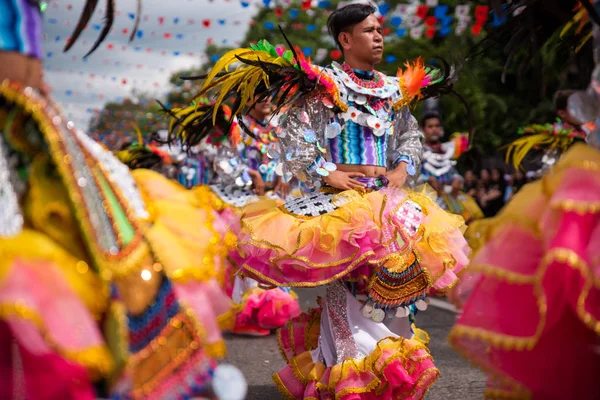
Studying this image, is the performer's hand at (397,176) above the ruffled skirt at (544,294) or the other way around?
the other way around

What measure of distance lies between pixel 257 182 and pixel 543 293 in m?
6.08

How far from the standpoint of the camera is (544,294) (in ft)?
7.04

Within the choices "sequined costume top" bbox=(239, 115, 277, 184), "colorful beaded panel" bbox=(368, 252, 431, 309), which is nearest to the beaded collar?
"colorful beaded panel" bbox=(368, 252, 431, 309)

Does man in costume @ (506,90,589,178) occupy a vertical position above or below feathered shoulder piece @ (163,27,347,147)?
below

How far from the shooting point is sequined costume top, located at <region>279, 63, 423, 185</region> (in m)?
4.57

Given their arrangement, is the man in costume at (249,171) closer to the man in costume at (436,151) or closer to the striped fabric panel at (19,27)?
the man in costume at (436,151)

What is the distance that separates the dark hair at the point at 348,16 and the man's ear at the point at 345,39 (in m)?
0.02

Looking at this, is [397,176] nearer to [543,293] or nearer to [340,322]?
[340,322]

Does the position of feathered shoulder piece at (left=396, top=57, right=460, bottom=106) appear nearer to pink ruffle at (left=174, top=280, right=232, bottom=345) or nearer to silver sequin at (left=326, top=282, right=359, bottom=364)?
silver sequin at (left=326, top=282, right=359, bottom=364)

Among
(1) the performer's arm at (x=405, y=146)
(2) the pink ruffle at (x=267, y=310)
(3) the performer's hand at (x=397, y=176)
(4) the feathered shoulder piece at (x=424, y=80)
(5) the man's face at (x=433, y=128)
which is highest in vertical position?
(4) the feathered shoulder piece at (x=424, y=80)

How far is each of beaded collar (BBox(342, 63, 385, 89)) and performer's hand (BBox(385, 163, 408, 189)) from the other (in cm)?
50

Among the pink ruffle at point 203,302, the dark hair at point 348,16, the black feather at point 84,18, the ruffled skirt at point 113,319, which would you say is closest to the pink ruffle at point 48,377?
the ruffled skirt at point 113,319

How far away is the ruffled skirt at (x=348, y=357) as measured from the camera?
13.6ft

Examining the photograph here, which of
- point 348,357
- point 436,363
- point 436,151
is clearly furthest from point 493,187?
point 348,357
